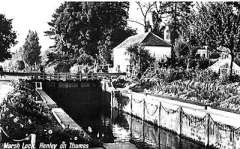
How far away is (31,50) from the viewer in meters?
82.7

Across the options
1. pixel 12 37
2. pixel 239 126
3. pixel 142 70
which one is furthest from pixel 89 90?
pixel 239 126

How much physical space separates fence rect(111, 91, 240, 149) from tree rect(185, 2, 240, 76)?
23.7 feet

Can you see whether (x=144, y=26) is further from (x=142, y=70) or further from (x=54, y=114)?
(x=54, y=114)

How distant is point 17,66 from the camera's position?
240 feet

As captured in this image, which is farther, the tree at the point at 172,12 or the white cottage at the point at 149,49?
the tree at the point at 172,12

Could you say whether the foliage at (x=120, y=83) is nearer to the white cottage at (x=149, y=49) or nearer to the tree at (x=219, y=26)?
the white cottage at (x=149, y=49)

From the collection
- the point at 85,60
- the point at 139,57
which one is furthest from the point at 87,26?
the point at 139,57

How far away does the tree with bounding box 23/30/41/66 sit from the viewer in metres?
82.8

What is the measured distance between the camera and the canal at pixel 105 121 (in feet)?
67.8

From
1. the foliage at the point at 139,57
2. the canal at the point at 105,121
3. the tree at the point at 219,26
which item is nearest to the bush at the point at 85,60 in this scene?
the foliage at the point at 139,57

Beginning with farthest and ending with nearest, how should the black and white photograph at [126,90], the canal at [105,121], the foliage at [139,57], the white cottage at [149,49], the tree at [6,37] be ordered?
the tree at [6,37] → the white cottage at [149,49] → the foliage at [139,57] → the canal at [105,121] → the black and white photograph at [126,90]

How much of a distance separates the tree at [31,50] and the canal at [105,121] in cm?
4604

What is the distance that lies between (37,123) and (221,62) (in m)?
31.8

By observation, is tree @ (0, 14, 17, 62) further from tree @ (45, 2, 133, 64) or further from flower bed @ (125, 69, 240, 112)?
flower bed @ (125, 69, 240, 112)
